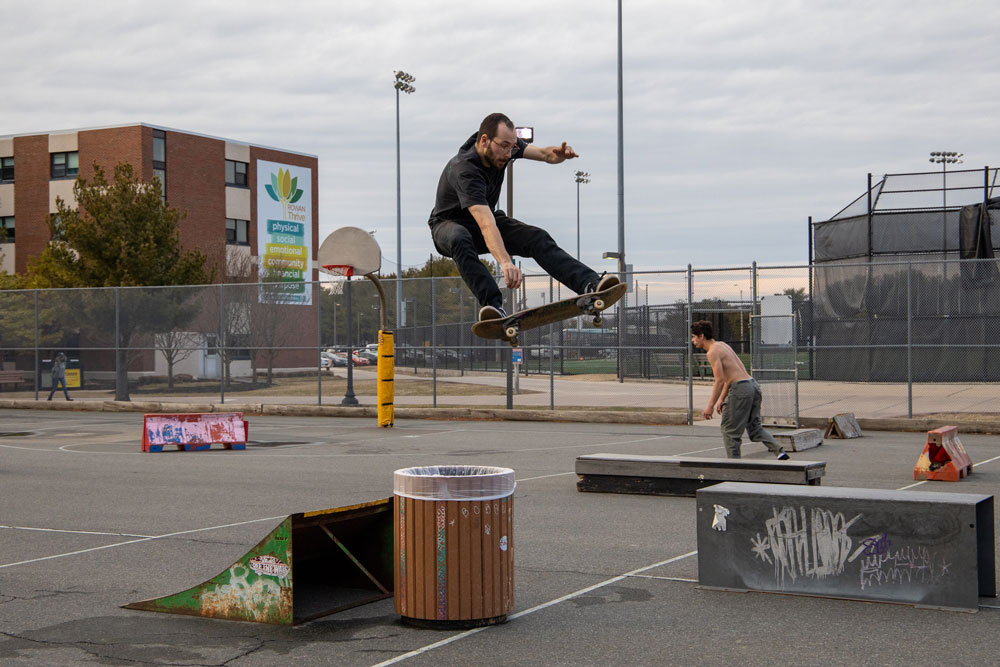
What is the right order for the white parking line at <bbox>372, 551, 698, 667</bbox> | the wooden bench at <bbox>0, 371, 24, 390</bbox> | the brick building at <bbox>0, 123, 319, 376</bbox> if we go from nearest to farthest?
the white parking line at <bbox>372, 551, 698, 667</bbox>, the wooden bench at <bbox>0, 371, 24, 390</bbox>, the brick building at <bbox>0, 123, 319, 376</bbox>

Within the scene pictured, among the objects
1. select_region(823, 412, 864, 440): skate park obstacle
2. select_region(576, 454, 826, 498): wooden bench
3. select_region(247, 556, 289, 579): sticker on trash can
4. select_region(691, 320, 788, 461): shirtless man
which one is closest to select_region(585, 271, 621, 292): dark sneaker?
select_region(247, 556, 289, 579): sticker on trash can

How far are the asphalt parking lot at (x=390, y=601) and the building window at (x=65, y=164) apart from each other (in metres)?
41.6

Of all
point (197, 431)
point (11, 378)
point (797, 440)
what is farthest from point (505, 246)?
point (11, 378)

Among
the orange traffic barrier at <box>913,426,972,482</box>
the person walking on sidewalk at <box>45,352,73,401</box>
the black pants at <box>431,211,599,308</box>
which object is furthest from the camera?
the person walking on sidewalk at <box>45,352,73,401</box>

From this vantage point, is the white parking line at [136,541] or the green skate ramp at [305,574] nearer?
the green skate ramp at [305,574]

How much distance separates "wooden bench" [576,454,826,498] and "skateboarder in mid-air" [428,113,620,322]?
17.3 feet

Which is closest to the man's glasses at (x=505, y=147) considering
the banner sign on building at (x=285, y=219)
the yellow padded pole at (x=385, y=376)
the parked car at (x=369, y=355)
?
the yellow padded pole at (x=385, y=376)

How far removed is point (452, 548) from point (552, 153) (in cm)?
284

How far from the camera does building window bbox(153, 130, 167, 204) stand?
55.4 metres

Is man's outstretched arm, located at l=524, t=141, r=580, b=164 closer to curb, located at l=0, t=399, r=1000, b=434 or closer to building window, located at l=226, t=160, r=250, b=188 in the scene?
curb, located at l=0, t=399, r=1000, b=434

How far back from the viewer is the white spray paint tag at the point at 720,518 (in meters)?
7.73

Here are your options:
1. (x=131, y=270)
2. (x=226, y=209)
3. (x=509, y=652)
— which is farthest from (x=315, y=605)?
(x=226, y=209)

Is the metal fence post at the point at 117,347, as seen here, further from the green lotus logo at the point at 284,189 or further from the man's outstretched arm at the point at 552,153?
the green lotus logo at the point at 284,189

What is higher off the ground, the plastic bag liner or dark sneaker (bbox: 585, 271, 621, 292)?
dark sneaker (bbox: 585, 271, 621, 292)
